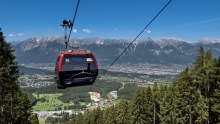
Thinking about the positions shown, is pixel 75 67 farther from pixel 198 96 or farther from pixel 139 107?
pixel 139 107

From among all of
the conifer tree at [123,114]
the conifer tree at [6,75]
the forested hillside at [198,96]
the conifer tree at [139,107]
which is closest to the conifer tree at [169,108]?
the forested hillside at [198,96]

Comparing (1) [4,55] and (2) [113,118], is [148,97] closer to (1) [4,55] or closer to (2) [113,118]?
(2) [113,118]

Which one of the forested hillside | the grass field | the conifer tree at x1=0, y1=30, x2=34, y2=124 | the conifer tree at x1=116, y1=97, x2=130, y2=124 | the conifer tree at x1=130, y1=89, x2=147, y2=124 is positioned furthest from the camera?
the grass field

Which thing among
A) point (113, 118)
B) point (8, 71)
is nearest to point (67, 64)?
point (8, 71)

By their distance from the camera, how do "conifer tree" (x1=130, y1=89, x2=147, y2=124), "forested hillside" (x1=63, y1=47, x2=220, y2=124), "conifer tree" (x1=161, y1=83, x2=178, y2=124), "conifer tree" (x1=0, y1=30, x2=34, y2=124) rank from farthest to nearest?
"conifer tree" (x1=130, y1=89, x2=147, y2=124), "conifer tree" (x1=161, y1=83, x2=178, y2=124), "forested hillside" (x1=63, y1=47, x2=220, y2=124), "conifer tree" (x1=0, y1=30, x2=34, y2=124)

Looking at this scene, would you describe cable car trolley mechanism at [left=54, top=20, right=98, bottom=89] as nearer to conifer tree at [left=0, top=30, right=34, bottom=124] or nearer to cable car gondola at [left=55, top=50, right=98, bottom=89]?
cable car gondola at [left=55, top=50, right=98, bottom=89]

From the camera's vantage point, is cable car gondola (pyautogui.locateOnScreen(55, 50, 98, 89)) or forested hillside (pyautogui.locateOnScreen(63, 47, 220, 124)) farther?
forested hillside (pyautogui.locateOnScreen(63, 47, 220, 124))

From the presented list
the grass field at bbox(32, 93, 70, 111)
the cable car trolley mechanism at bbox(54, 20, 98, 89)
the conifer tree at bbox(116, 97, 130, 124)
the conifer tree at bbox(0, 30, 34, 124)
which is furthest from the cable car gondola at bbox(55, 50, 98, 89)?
the grass field at bbox(32, 93, 70, 111)

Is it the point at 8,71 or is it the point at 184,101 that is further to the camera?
the point at 184,101

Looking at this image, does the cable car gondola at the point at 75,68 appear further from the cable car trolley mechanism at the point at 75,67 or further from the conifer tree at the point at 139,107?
the conifer tree at the point at 139,107
